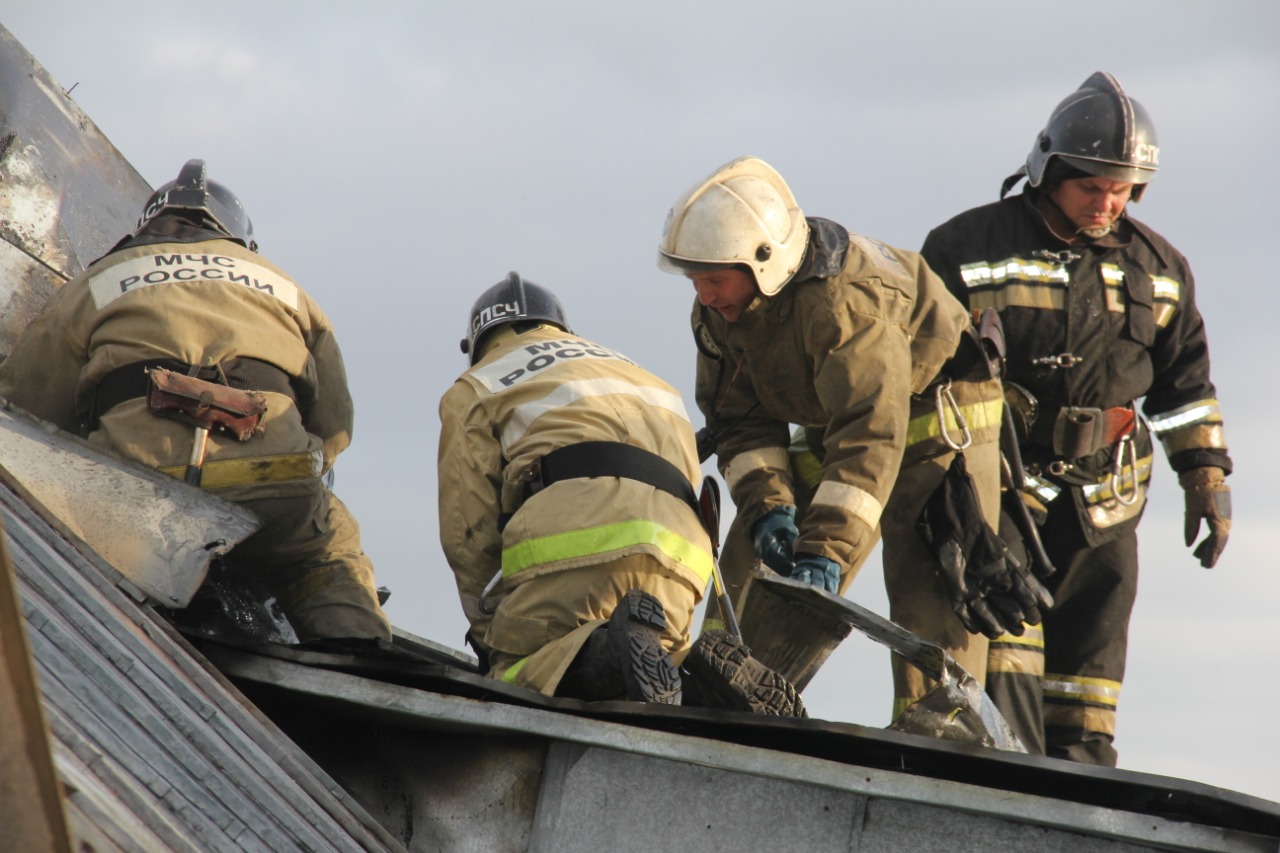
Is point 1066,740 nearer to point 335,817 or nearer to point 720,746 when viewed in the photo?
point 720,746

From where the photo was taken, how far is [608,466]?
4.39m

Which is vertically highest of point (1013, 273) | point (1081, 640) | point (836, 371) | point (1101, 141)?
Answer: point (1101, 141)

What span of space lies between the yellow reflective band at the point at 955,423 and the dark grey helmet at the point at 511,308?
4.14ft

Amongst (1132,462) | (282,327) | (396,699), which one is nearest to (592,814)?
(396,699)

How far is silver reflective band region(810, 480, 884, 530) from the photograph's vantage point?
4.81m

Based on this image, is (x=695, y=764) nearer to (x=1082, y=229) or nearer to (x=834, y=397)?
(x=834, y=397)

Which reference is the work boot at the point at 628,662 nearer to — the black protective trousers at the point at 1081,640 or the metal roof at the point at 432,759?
the metal roof at the point at 432,759

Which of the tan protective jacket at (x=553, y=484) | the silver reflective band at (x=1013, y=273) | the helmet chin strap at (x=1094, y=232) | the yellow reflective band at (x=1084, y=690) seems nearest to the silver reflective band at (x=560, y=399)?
the tan protective jacket at (x=553, y=484)

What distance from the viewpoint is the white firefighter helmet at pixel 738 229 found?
501cm

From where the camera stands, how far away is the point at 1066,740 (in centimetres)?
581

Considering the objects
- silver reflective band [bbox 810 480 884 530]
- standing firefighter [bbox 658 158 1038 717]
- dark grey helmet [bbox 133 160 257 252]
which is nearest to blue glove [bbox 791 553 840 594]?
standing firefighter [bbox 658 158 1038 717]

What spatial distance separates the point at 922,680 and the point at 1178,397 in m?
1.81

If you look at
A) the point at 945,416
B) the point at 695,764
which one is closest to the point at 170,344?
the point at 695,764

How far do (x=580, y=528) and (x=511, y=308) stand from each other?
123 cm
